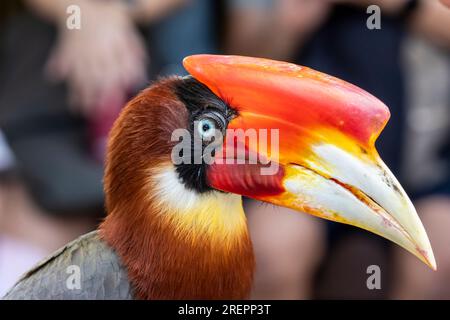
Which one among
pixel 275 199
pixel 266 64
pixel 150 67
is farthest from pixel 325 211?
pixel 150 67

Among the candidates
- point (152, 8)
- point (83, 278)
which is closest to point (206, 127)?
point (83, 278)

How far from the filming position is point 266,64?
2.45ft

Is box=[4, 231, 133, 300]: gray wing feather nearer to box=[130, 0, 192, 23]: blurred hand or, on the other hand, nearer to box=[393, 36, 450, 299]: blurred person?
box=[130, 0, 192, 23]: blurred hand

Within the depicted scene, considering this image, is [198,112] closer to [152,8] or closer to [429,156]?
[152,8]

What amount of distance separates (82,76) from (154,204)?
0.48 m

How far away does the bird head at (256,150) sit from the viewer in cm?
73

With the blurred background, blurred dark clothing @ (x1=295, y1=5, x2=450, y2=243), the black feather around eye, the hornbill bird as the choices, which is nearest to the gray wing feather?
the hornbill bird

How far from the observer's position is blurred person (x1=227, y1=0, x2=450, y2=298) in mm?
1040

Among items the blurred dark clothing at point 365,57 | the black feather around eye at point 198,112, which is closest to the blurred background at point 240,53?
the blurred dark clothing at point 365,57

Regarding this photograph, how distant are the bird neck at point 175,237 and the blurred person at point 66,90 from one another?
0.27m

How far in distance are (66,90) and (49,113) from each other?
0.05 metres

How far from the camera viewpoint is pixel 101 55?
112cm

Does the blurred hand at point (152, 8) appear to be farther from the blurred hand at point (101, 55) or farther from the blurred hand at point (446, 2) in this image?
the blurred hand at point (446, 2)
